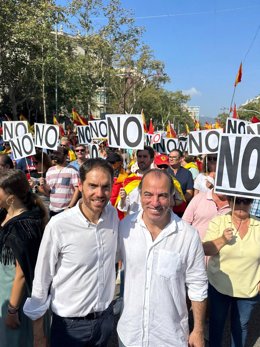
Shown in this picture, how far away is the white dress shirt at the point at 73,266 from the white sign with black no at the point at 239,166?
1168 mm

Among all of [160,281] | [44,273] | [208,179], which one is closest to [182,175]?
[208,179]

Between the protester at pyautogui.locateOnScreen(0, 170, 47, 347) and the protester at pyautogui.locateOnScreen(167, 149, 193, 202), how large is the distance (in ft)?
10.7

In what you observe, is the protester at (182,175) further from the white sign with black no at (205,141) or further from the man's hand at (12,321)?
the man's hand at (12,321)

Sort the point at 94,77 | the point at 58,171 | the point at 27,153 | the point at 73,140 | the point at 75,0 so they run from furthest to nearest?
the point at 94,77 < the point at 75,0 < the point at 73,140 < the point at 27,153 < the point at 58,171

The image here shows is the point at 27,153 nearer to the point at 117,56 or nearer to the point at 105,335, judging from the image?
the point at 105,335

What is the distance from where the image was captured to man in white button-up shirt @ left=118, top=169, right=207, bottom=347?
206cm

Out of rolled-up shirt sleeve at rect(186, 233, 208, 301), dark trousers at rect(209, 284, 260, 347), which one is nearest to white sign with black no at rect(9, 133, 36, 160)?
dark trousers at rect(209, 284, 260, 347)

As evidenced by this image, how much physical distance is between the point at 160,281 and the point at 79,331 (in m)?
0.58

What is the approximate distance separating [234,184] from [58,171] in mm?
3213

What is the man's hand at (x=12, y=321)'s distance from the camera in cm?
242

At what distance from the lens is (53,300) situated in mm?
2186

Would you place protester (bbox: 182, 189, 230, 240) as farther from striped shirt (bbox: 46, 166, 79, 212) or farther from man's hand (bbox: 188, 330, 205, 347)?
striped shirt (bbox: 46, 166, 79, 212)

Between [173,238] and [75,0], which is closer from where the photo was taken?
[173,238]

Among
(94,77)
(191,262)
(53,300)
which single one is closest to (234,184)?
(191,262)
